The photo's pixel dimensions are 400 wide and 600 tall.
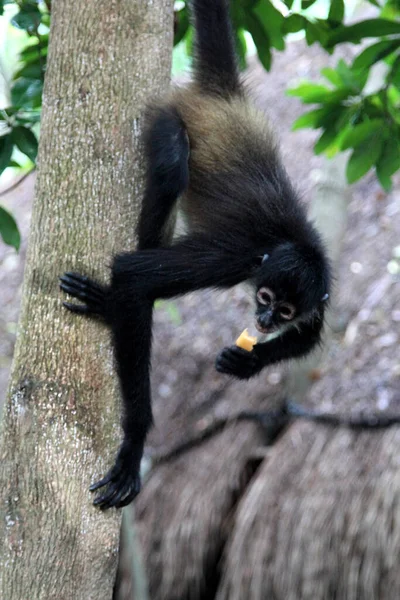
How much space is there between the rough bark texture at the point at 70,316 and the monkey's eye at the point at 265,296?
929 millimetres

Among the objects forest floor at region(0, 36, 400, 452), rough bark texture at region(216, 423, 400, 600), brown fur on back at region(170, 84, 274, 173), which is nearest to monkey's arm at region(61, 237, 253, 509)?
brown fur on back at region(170, 84, 274, 173)

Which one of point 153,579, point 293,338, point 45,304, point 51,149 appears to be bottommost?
point 153,579

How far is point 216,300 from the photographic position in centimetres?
829

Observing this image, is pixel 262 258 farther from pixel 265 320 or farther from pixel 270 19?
pixel 270 19

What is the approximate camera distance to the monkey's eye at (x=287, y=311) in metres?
3.51

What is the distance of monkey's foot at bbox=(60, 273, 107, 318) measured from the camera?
2.60 meters

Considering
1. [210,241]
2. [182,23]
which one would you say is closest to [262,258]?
[210,241]

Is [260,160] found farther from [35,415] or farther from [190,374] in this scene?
[190,374]

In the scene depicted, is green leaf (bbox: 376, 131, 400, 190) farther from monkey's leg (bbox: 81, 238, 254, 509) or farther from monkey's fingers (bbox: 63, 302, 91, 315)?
monkey's fingers (bbox: 63, 302, 91, 315)

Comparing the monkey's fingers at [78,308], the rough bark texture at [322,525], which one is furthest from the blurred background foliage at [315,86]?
the rough bark texture at [322,525]

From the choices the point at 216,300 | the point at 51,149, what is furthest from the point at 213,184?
the point at 216,300

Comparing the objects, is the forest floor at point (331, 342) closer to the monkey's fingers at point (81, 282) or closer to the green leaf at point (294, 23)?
the green leaf at point (294, 23)

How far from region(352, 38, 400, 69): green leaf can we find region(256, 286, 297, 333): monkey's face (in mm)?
1183

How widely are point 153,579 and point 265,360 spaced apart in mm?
2176
